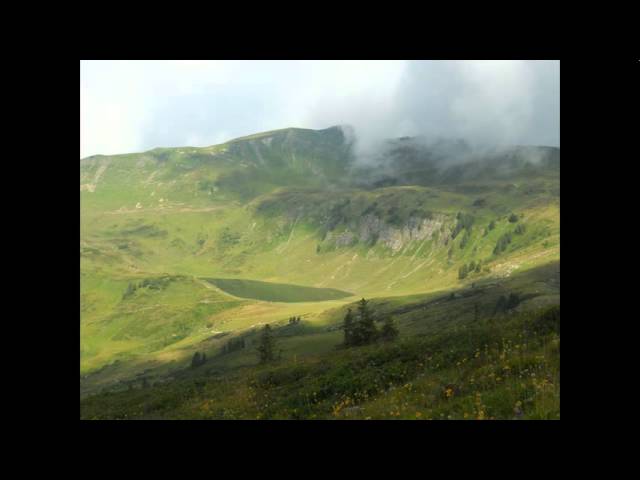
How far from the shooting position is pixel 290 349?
150875 millimetres

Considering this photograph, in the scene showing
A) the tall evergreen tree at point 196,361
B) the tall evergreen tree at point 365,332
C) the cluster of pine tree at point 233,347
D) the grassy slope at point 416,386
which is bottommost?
the tall evergreen tree at point 196,361

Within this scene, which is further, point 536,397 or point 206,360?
point 206,360

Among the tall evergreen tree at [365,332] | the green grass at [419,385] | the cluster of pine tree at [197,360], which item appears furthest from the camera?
the cluster of pine tree at [197,360]

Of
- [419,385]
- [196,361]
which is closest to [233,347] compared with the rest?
[196,361]

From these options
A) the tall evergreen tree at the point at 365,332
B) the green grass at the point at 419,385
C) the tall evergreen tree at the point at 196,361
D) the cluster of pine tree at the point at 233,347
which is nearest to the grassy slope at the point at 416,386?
the green grass at the point at 419,385

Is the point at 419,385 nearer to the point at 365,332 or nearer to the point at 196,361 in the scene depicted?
the point at 365,332

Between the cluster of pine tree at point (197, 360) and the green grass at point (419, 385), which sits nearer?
the green grass at point (419, 385)

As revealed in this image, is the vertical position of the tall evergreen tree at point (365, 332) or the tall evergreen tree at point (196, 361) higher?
the tall evergreen tree at point (365, 332)

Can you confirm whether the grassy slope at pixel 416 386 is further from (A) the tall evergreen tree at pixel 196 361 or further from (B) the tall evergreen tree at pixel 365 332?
(A) the tall evergreen tree at pixel 196 361
